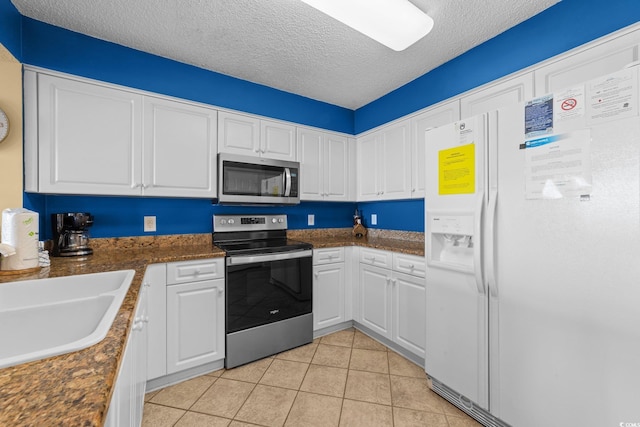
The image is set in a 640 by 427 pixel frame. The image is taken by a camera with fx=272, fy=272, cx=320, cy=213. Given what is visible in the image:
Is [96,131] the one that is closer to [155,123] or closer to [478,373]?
[155,123]

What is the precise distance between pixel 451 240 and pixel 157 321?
6.55 ft

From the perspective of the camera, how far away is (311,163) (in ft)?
9.52

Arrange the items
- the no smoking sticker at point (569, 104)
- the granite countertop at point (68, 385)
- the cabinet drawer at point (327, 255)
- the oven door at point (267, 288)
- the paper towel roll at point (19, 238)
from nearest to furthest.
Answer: the granite countertop at point (68, 385), the no smoking sticker at point (569, 104), the paper towel roll at point (19, 238), the oven door at point (267, 288), the cabinet drawer at point (327, 255)

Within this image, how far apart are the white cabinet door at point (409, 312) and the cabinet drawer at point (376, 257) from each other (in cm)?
13

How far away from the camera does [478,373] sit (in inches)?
60.1

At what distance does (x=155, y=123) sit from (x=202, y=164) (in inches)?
17.3

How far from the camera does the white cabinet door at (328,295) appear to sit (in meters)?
2.55

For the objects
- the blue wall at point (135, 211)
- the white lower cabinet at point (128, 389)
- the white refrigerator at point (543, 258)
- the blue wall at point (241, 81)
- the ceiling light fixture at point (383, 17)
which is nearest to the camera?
the white lower cabinet at point (128, 389)

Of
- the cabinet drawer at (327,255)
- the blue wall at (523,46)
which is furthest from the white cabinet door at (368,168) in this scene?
the cabinet drawer at (327,255)

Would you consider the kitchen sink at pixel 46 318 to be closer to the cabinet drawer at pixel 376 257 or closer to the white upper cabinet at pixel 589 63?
the cabinet drawer at pixel 376 257

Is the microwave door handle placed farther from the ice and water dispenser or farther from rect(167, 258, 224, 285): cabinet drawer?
the ice and water dispenser

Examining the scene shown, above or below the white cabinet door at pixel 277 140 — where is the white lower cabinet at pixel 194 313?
below

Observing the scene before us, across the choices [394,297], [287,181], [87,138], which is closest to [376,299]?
[394,297]

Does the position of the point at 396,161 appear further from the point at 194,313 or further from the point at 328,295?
the point at 194,313
